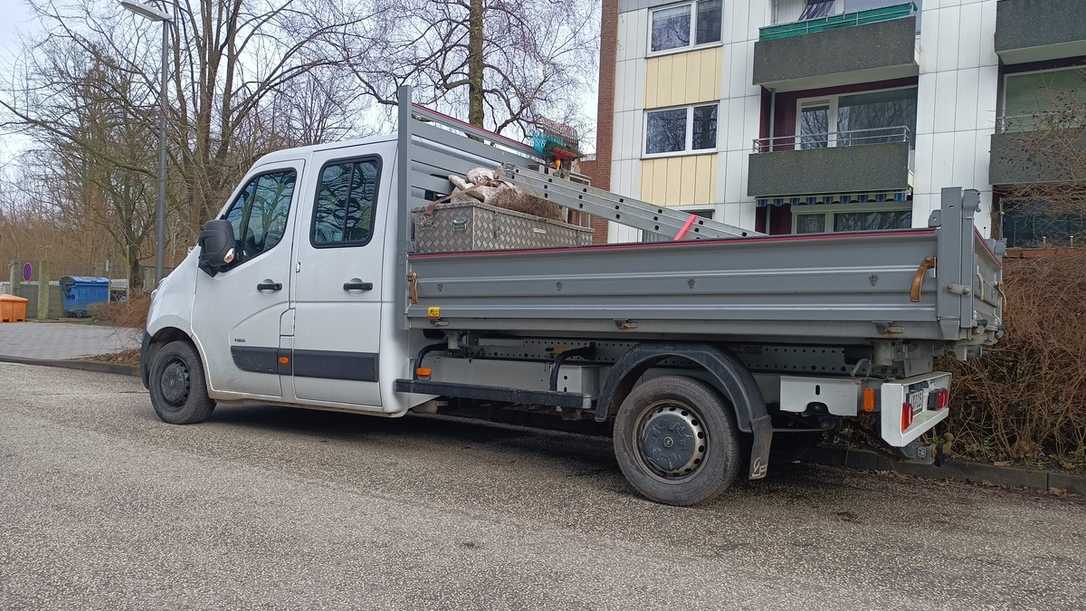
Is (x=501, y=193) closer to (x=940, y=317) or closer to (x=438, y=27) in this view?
(x=940, y=317)

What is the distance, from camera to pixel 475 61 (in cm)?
1220

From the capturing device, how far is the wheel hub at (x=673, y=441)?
500 centimetres

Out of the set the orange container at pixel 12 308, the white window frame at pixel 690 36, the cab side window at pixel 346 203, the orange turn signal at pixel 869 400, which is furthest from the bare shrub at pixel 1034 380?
the orange container at pixel 12 308

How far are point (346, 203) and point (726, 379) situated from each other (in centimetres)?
337

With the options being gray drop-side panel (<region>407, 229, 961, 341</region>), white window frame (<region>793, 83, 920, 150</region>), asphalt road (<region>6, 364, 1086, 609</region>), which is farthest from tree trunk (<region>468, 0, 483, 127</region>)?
white window frame (<region>793, 83, 920, 150</region>)

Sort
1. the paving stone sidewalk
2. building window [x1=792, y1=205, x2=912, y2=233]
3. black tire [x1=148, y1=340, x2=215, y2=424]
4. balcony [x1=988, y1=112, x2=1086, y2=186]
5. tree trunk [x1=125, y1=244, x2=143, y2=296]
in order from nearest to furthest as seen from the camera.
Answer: balcony [x1=988, y1=112, x2=1086, y2=186]
black tire [x1=148, y1=340, x2=215, y2=424]
the paving stone sidewalk
building window [x1=792, y1=205, x2=912, y2=233]
tree trunk [x1=125, y1=244, x2=143, y2=296]

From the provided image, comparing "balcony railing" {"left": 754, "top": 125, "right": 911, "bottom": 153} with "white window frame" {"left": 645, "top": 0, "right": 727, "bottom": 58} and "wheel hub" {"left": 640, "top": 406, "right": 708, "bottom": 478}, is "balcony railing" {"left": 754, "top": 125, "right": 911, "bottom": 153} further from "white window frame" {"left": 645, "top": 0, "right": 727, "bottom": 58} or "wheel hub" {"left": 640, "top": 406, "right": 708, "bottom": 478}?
"wheel hub" {"left": 640, "top": 406, "right": 708, "bottom": 478}

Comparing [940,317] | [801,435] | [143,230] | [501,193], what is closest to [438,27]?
[501,193]

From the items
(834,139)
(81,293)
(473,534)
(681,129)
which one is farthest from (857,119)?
(81,293)

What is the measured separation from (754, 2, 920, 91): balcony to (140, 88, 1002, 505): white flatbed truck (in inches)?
449

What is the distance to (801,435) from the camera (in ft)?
18.8

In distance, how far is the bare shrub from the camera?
5941mm

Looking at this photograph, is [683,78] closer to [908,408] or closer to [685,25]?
[685,25]

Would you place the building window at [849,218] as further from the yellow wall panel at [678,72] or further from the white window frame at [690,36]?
the white window frame at [690,36]
